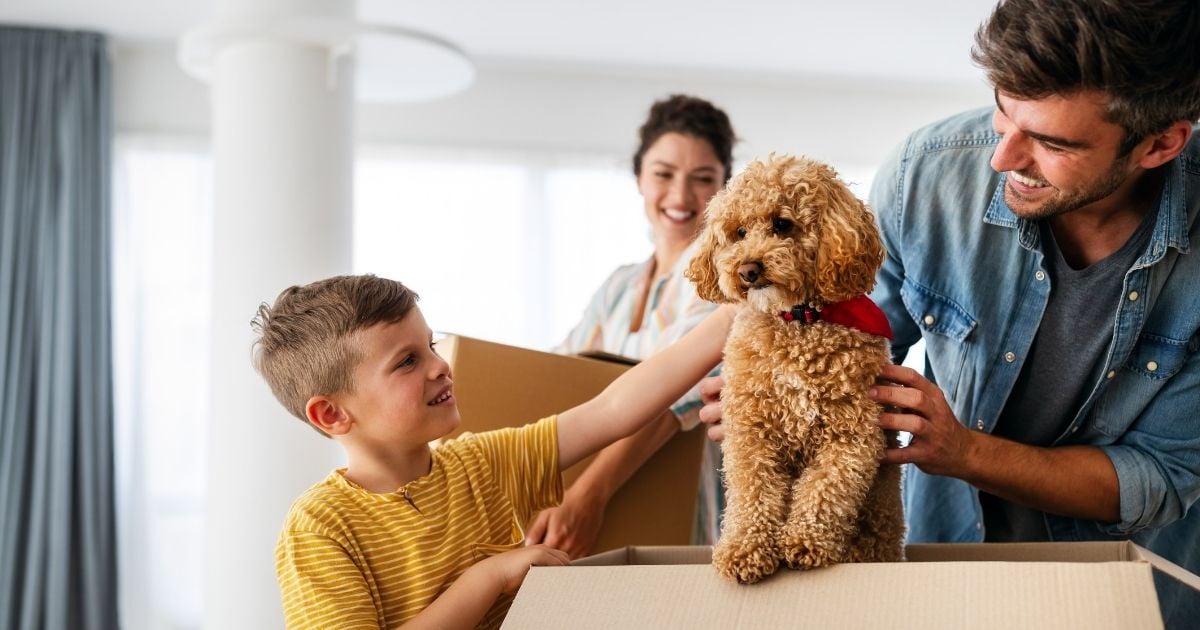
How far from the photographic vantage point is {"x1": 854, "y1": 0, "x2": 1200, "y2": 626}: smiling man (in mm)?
1165

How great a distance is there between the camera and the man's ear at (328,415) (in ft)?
4.26

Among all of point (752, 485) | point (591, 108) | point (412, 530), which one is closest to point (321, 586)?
point (412, 530)

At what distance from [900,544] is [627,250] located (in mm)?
4382

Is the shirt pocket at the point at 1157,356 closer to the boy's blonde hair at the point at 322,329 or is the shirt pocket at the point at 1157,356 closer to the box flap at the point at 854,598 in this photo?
the box flap at the point at 854,598

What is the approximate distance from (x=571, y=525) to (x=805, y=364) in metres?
0.58

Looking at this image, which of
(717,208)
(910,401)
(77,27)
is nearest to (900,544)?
(910,401)

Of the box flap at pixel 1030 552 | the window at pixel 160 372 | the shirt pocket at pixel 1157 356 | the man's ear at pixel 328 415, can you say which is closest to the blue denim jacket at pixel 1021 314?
the shirt pocket at pixel 1157 356

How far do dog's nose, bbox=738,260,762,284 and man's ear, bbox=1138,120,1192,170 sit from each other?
0.50 m

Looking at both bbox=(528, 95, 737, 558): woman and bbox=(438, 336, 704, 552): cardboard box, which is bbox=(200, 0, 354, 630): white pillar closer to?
bbox=(528, 95, 737, 558): woman

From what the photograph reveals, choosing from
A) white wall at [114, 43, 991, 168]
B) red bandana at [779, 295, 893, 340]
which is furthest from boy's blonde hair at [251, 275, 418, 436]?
white wall at [114, 43, 991, 168]

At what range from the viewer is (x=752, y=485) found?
111 cm

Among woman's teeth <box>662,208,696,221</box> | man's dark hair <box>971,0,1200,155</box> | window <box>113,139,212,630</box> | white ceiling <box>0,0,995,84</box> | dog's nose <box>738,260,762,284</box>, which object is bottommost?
window <box>113,139,212,630</box>

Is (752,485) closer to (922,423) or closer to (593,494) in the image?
(922,423)

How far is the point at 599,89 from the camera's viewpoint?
547 cm
